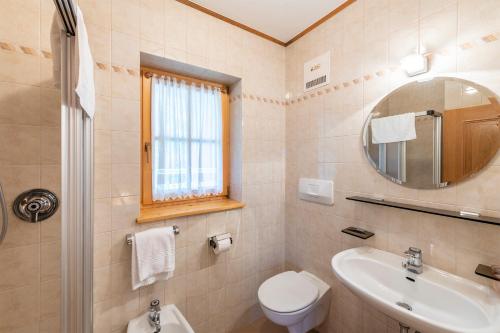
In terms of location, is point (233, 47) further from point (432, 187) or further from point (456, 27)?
point (432, 187)

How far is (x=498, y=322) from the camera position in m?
0.76

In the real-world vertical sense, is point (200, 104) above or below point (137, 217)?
above

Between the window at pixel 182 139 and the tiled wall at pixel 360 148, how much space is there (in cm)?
68

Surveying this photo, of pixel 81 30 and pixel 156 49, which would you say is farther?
pixel 156 49

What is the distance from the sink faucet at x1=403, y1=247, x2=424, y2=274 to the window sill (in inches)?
44.6

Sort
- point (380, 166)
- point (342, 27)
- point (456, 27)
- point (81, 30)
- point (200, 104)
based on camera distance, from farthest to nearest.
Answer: point (200, 104)
point (342, 27)
point (380, 166)
point (456, 27)
point (81, 30)

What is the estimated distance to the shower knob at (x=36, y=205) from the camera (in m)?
1.01

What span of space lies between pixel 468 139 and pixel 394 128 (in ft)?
1.08

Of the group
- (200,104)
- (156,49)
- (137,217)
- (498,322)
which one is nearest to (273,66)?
(200,104)

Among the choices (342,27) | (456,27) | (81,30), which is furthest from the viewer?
(342,27)

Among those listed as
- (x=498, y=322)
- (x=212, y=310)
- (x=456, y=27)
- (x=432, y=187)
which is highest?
(x=456, y=27)

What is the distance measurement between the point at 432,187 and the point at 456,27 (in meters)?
0.81

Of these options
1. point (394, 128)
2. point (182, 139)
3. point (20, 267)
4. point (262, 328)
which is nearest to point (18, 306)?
point (20, 267)

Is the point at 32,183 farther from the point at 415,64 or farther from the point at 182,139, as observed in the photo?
the point at 415,64
